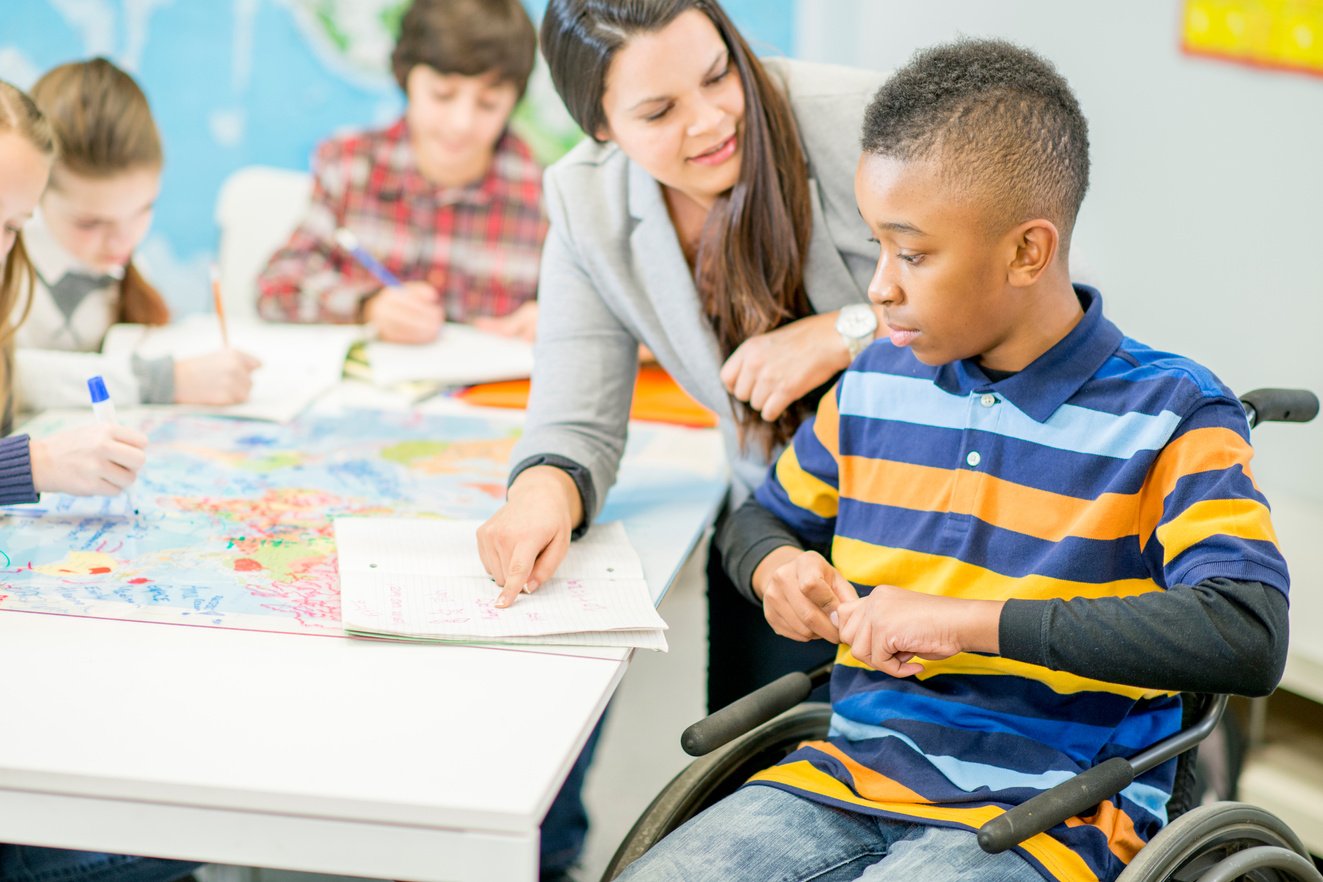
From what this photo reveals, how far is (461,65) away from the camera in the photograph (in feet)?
7.26

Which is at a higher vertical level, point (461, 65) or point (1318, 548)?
point (461, 65)

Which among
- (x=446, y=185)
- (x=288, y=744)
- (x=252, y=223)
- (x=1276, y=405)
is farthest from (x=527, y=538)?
(x=252, y=223)

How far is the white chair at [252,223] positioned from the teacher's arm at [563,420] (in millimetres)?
1038

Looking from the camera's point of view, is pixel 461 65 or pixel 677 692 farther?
pixel 677 692

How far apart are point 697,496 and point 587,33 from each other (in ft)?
1.66

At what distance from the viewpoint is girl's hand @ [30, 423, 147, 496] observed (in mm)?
1270

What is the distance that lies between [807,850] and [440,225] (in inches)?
60.0

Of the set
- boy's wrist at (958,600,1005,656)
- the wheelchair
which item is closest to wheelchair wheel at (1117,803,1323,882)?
the wheelchair

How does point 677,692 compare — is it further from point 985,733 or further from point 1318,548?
point 985,733

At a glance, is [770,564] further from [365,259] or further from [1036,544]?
[365,259]

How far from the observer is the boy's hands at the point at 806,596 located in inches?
42.6

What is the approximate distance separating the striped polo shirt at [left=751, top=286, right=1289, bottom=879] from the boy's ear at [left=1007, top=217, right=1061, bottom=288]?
0.07 m

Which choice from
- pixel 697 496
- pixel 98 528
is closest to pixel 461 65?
pixel 697 496

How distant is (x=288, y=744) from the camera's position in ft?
2.94
